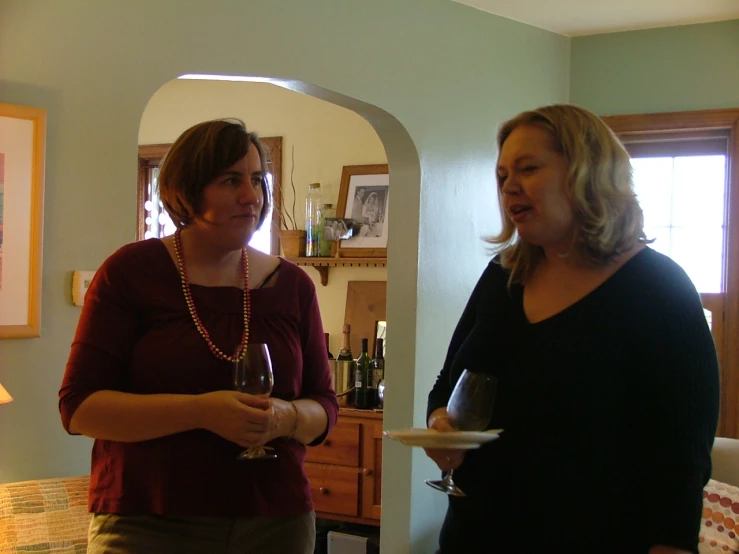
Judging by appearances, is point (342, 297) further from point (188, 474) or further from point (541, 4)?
point (188, 474)

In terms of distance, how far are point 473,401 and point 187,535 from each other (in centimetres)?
54

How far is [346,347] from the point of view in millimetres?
4312

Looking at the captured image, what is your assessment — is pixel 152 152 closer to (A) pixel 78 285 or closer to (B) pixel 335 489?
(B) pixel 335 489

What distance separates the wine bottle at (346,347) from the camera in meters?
4.27

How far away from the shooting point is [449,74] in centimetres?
333

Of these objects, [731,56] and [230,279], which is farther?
[731,56]

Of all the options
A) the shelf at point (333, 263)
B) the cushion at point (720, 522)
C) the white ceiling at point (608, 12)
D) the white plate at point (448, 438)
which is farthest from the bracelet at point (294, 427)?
the shelf at point (333, 263)

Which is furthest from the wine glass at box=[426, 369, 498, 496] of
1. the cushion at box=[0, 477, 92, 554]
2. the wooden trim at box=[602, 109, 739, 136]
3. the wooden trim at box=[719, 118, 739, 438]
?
the wooden trim at box=[602, 109, 739, 136]

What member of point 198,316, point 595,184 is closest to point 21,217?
point 198,316

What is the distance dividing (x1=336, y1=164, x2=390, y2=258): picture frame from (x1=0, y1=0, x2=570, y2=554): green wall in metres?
0.85

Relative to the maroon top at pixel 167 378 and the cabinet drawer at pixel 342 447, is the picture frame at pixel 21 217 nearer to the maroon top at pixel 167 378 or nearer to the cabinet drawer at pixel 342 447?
the maroon top at pixel 167 378

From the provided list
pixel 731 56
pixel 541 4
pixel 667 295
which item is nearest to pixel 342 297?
pixel 541 4

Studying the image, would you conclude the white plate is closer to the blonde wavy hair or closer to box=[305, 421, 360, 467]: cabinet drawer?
the blonde wavy hair

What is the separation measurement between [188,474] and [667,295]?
2.78 feet
